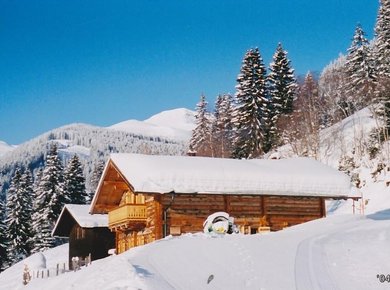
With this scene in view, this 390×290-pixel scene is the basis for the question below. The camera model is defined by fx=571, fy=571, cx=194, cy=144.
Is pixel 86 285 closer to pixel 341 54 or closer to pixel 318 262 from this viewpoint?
pixel 318 262

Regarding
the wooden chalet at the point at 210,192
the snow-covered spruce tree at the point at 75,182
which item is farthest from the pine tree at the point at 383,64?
the snow-covered spruce tree at the point at 75,182

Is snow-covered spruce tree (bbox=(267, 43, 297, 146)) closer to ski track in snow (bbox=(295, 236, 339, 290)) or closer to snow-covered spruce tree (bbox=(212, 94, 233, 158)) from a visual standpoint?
snow-covered spruce tree (bbox=(212, 94, 233, 158))

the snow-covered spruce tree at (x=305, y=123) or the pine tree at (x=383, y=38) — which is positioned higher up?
the pine tree at (x=383, y=38)

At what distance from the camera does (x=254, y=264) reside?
16.1 metres

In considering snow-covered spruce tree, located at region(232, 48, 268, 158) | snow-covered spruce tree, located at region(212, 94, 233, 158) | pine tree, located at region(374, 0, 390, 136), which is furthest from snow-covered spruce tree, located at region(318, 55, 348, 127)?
snow-covered spruce tree, located at region(212, 94, 233, 158)

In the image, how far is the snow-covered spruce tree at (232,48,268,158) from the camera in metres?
60.4

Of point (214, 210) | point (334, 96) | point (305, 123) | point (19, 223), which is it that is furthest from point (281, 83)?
point (214, 210)

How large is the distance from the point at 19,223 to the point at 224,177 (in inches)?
1632

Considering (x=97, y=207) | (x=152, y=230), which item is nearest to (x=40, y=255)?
(x=97, y=207)

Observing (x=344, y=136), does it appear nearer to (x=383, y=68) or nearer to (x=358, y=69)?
(x=383, y=68)

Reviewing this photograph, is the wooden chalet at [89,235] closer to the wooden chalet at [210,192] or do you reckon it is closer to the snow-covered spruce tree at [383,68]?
the wooden chalet at [210,192]

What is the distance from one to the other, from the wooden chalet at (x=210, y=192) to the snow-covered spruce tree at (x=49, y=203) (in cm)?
2987

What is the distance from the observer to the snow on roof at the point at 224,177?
98.4 ft

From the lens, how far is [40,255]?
48.5 meters
